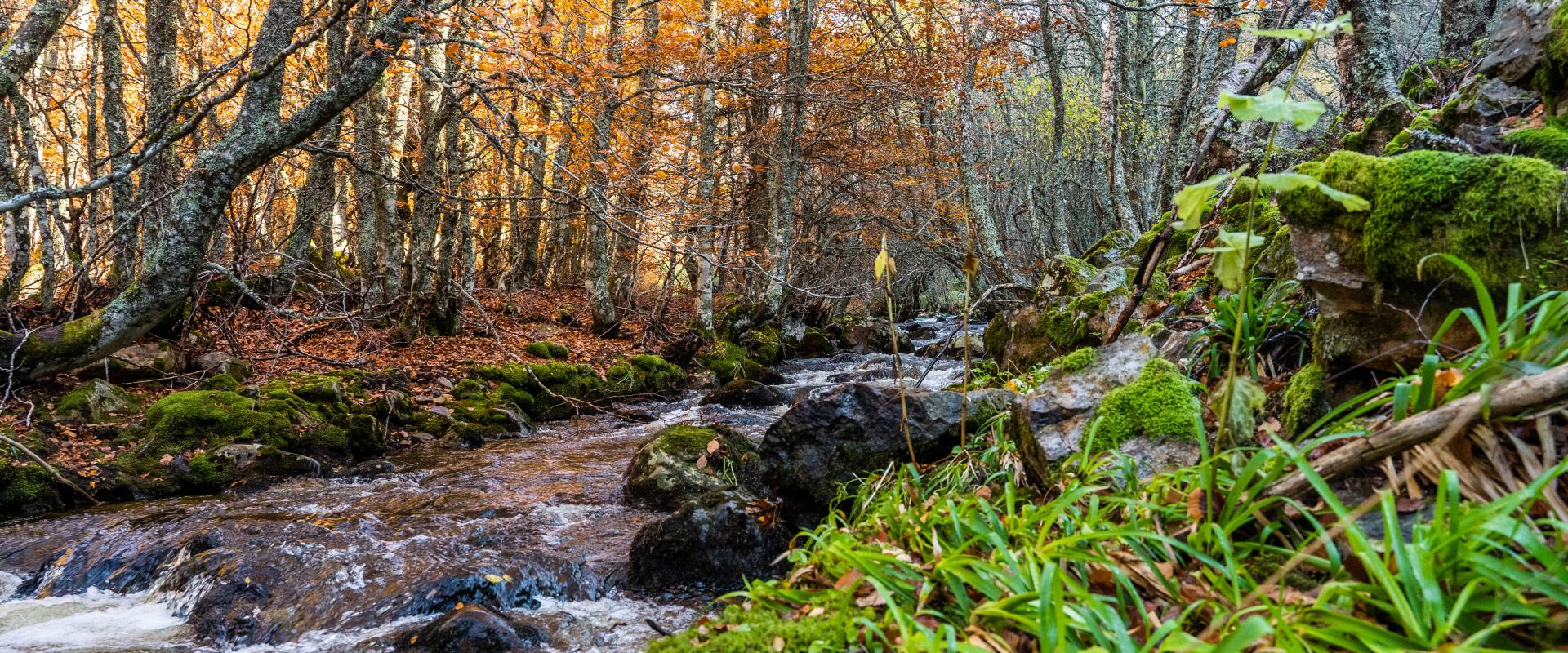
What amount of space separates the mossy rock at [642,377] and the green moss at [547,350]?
A: 35.6 inches

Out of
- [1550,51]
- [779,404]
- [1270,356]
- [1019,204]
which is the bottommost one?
[779,404]

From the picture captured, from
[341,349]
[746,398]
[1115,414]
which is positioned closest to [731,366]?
[746,398]

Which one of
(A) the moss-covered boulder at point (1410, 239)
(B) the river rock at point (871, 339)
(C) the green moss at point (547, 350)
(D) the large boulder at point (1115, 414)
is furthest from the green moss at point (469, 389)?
(B) the river rock at point (871, 339)

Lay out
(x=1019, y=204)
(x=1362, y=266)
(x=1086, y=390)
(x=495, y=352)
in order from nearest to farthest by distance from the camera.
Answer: (x=1362, y=266) → (x=1086, y=390) → (x=495, y=352) → (x=1019, y=204)

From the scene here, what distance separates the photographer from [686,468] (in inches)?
229

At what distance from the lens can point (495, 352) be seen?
1133cm

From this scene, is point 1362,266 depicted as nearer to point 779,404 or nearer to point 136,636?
point 136,636

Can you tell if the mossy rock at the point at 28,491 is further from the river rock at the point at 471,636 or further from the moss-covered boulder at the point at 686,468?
the moss-covered boulder at the point at 686,468

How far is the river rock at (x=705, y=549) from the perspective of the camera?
13.9 ft

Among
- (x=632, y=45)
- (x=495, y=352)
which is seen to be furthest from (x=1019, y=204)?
(x=495, y=352)

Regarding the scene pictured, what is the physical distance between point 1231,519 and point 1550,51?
3.10 metres

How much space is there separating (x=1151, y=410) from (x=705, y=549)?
2.62 metres

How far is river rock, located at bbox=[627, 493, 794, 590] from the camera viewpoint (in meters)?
4.25

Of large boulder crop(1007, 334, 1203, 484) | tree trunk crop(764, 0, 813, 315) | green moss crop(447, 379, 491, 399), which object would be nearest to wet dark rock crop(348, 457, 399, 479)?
green moss crop(447, 379, 491, 399)
